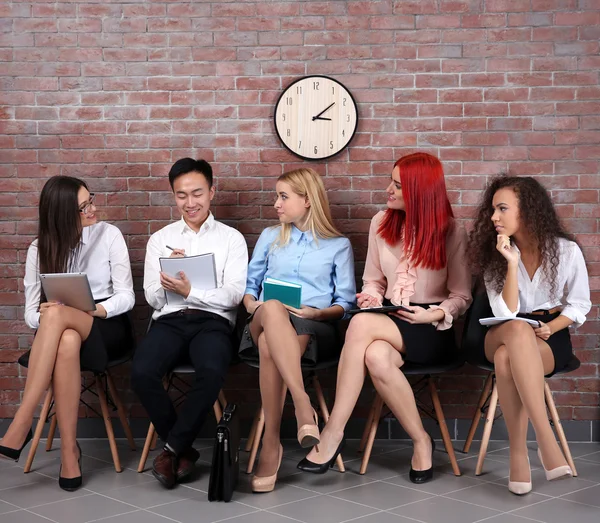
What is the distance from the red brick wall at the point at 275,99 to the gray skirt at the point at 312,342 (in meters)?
0.73

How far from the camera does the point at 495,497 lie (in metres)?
3.18

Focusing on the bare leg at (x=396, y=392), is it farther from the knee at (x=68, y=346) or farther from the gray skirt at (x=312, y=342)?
the knee at (x=68, y=346)

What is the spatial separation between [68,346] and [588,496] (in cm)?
229

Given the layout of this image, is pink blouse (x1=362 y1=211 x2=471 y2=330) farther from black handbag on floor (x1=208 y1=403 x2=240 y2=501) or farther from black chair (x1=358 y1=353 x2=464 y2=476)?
black handbag on floor (x1=208 y1=403 x2=240 y2=501)

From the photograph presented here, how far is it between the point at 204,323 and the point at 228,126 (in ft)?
3.70

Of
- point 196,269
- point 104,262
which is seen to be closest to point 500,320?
point 196,269

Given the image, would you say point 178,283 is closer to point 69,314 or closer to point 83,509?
point 69,314

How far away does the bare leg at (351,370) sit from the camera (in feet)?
10.8

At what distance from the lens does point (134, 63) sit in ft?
13.7

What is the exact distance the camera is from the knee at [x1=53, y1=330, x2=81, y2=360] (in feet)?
11.1

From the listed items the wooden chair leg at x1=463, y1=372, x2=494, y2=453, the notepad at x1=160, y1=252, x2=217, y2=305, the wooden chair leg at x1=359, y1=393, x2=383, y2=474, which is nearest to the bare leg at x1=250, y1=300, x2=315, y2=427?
the notepad at x1=160, y1=252, x2=217, y2=305

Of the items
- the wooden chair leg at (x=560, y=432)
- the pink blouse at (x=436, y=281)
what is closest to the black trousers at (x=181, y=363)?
the pink blouse at (x=436, y=281)

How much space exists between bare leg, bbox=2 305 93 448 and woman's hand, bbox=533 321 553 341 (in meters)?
2.03

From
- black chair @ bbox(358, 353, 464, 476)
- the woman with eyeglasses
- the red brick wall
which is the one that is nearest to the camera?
the woman with eyeglasses
